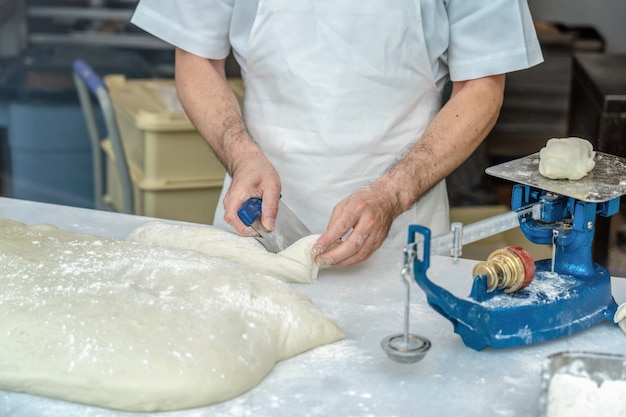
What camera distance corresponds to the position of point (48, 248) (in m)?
1.47

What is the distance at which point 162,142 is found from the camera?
2.69 m

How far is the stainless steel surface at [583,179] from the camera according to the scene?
1.26 meters

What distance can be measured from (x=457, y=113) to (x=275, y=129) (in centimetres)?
38

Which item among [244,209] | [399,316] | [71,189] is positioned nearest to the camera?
[399,316]

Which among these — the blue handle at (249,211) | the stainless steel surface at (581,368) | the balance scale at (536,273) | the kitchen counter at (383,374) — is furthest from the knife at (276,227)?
the stainless steel surface at (581,368)

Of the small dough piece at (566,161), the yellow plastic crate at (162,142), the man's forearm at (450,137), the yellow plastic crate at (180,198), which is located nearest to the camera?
the small dough piece at (566,161)

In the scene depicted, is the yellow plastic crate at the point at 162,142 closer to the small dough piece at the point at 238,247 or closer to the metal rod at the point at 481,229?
the small dough piece at the point at 238,247

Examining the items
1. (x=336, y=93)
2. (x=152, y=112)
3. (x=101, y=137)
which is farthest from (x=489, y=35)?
(x=101, y=137)

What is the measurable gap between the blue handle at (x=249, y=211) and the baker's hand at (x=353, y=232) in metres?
0.13

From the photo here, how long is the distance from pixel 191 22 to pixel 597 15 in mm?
1425

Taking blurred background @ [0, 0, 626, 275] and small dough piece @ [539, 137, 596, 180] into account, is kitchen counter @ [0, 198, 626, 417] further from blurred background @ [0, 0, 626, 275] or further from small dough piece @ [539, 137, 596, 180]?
blurred background @ [0, 0, 626, 275]

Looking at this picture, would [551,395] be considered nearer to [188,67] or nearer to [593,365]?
[593,365]

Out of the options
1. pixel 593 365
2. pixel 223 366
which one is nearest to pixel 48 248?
pixel 223 366

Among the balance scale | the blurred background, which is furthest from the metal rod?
the blurred background
